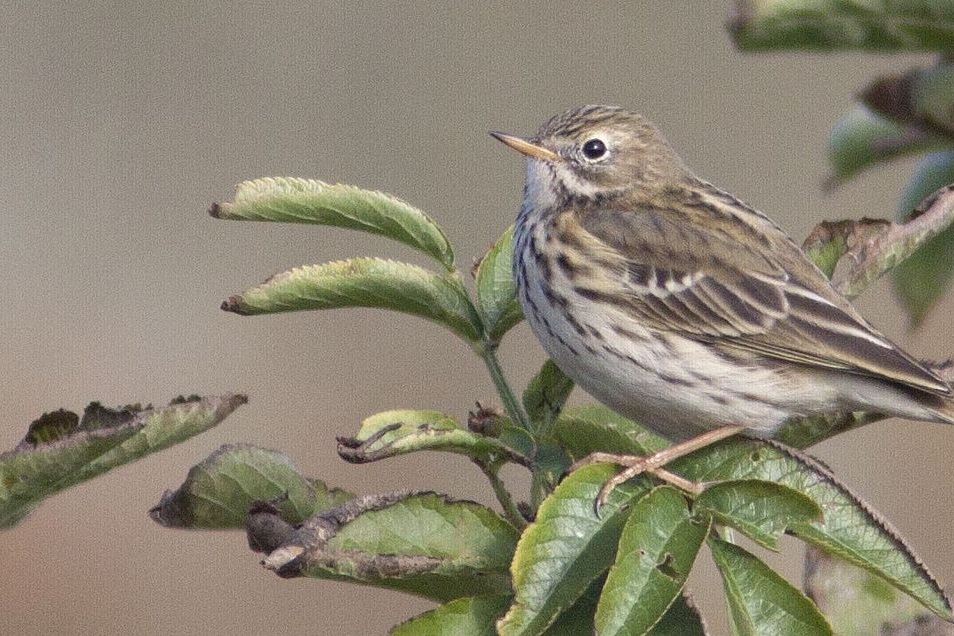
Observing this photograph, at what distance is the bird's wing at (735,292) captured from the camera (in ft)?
13.9

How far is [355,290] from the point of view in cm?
313

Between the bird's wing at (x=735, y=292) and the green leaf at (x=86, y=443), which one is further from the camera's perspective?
the bird's wing at (x=735, y=292)

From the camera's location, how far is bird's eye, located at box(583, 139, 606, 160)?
201 inches

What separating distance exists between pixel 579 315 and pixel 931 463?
6.39m

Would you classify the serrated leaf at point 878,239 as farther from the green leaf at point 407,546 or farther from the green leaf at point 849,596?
the green leaf at point 407,546

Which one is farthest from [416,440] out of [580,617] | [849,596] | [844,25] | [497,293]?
[844,25]

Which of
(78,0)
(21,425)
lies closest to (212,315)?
(21,425)

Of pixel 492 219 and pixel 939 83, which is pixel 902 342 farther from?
pixel 939 83

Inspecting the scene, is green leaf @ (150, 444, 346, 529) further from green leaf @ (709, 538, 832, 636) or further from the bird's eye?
the bird's eye

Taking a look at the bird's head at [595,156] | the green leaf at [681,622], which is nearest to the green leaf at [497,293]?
the green leaf at [681,622]

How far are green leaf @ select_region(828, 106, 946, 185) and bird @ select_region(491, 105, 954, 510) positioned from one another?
30 centimetres

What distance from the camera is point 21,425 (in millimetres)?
9766

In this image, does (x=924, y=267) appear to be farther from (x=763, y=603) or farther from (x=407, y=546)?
(x=407, y=546)

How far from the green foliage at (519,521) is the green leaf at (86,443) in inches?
6.4
